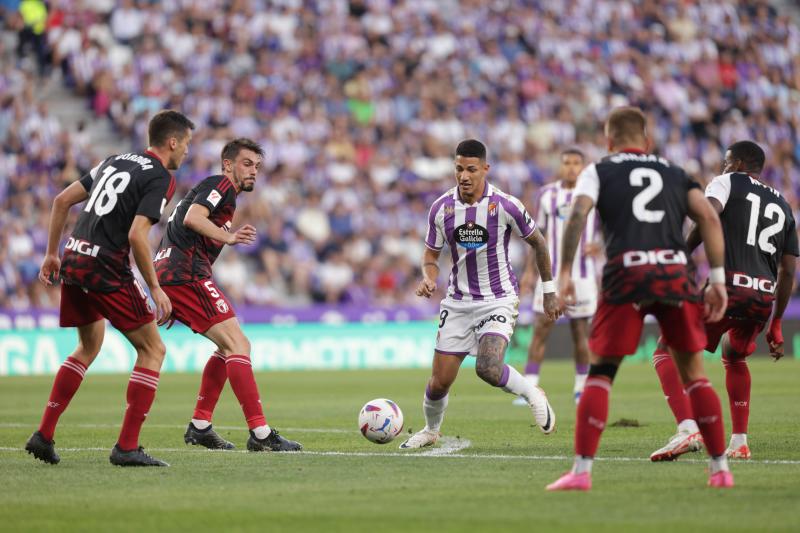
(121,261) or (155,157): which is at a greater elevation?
(155,157)

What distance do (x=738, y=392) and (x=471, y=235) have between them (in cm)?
238

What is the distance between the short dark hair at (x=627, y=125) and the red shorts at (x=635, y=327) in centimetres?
97

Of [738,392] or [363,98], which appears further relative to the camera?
[363,98]

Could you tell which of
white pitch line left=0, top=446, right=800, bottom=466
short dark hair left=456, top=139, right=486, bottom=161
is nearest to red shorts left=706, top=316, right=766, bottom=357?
white pitch line left=0, top=446, right=800, bottom=466

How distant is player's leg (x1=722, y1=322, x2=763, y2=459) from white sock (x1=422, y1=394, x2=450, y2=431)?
2.19 metres

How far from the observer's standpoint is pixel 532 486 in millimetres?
7602

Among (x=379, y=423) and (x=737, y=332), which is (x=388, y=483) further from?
(x=737, y=332)

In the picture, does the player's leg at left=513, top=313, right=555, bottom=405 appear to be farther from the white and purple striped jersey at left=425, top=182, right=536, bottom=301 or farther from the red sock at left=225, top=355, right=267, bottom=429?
the red sock at left=225, top=355, right=267, bottom=429

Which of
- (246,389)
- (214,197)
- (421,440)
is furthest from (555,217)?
(246,389)

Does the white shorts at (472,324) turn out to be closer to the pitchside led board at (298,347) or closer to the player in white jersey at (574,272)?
the player in white jersey at (574,272)

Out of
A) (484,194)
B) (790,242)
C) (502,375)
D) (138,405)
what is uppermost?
(484,194)

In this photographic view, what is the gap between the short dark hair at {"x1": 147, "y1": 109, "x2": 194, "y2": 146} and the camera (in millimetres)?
9117

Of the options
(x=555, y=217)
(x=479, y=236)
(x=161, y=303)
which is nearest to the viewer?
(x=161, y=303)

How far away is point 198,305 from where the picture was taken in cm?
1003
